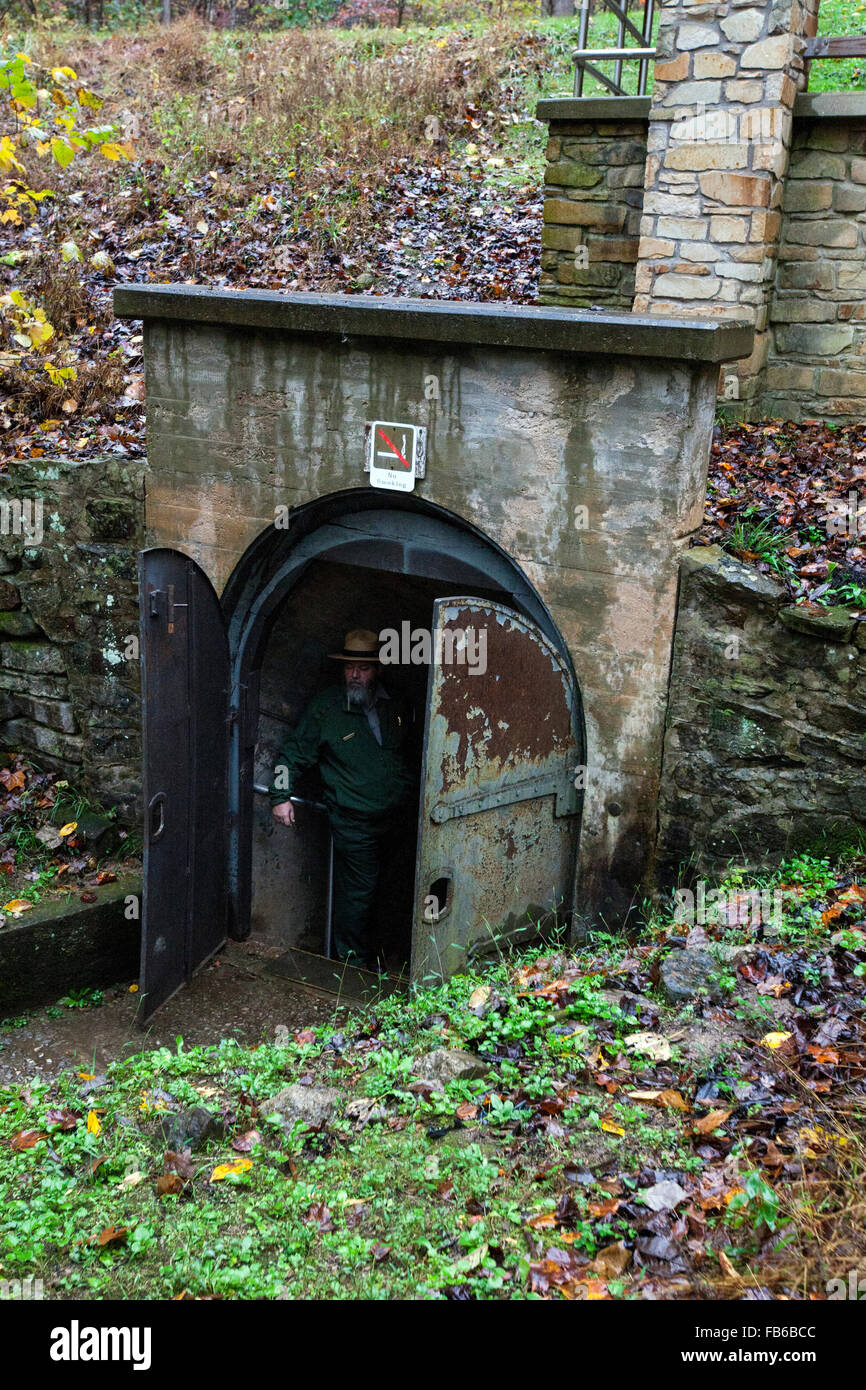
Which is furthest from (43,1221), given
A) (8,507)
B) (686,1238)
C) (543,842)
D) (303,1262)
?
(8,507)

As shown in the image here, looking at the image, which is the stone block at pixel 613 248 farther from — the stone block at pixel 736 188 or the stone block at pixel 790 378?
the stone block at pixel 790 378

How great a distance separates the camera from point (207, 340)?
19.9ft

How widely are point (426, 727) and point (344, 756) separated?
1.85m

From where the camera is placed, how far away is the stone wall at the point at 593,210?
24.4ft

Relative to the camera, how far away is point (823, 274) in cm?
702

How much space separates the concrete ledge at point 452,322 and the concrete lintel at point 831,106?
8.51ft

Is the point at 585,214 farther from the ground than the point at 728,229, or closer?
farther from the ground

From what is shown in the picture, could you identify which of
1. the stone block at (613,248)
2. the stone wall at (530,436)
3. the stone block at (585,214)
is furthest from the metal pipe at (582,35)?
A: the stone wall at (530,436)

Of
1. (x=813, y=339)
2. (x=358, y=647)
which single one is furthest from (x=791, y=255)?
(x=358, y=647)

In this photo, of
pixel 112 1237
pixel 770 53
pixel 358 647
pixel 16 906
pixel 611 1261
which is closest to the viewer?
pixel 611 1261

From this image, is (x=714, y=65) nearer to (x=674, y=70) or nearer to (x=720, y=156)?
(x=674, y=70)

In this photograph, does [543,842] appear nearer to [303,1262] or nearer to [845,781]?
[845,781]

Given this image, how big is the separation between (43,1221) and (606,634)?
350 cm

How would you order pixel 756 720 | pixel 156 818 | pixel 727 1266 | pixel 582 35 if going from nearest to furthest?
pixel 727 1266 < pixel 756 720 < pixel 156 818 < pixel 582 35
